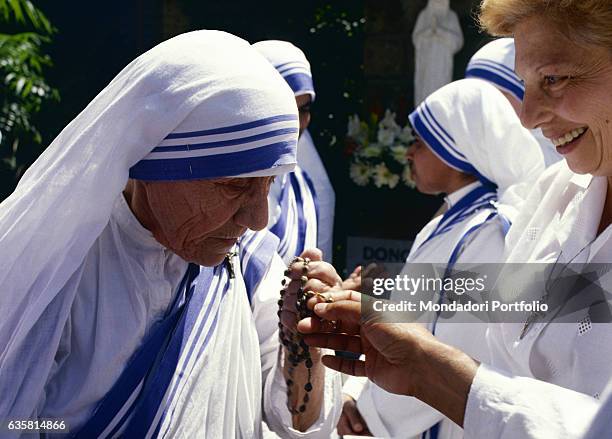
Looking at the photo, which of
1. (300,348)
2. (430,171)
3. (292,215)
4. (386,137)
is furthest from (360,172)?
(300,348)

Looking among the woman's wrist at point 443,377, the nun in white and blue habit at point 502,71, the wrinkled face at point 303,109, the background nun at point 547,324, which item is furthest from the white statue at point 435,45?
the woman's wrist at point 443,377

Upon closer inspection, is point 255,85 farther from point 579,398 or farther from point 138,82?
point 579,398

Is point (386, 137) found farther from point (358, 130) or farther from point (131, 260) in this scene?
point (131, 260)

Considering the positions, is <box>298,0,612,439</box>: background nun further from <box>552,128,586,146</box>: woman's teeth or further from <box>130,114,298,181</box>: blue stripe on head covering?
<box>130,114,298,181</box>: blue stripe on head covering

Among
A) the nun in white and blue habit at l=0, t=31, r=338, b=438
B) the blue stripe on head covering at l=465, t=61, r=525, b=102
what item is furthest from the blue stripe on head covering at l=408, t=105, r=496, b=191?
the nun in white and blue habit at l=0, t=31, r=338, b=438

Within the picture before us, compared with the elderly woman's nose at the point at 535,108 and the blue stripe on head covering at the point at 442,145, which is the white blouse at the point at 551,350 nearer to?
the elderly woman's nose at the point at 535,108

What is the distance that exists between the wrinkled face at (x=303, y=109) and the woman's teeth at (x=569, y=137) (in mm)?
2954

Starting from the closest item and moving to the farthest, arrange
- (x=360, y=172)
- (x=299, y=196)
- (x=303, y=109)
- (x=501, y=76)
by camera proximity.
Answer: (x=299, y=196), (x=303, y=109), (x=501, y=76), (x=360, y=172)

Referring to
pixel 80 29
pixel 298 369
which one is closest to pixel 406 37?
pixel 80 29

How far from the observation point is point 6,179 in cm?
731

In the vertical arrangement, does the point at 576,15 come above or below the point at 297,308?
above

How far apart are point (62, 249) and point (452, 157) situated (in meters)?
2.47

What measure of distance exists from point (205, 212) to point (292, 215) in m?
2.53

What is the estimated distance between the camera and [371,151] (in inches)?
274
